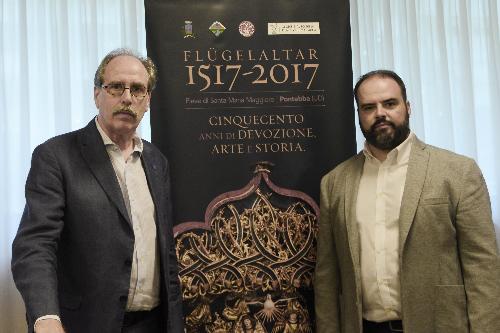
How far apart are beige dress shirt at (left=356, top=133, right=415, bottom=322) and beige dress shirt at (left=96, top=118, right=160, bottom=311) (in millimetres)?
778

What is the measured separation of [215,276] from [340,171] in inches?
26.7

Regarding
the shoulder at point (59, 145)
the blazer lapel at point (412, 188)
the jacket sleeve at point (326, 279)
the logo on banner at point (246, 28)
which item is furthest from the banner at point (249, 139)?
the shoulder at point (59, 145)

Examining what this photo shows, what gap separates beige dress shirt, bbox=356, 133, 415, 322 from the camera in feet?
6.67

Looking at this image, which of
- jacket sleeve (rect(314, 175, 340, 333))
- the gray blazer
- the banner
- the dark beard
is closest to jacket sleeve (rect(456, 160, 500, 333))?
the gray blazer

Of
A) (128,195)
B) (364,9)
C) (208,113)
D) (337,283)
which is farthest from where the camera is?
(364,9)

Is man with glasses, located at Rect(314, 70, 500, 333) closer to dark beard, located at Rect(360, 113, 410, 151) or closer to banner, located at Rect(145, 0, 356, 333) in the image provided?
dark beard, located at Rect(360, 113, 410, 151)

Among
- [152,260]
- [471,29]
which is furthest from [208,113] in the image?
[471,29]

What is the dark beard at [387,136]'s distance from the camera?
2150 millimetres

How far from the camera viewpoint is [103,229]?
178 centimetres

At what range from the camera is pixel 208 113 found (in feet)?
7.84

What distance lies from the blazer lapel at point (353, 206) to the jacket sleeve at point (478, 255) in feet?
1.21

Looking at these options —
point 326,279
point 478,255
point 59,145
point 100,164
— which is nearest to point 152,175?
point 100,164

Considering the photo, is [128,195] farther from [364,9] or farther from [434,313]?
[364,9]

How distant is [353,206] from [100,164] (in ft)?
3.14
